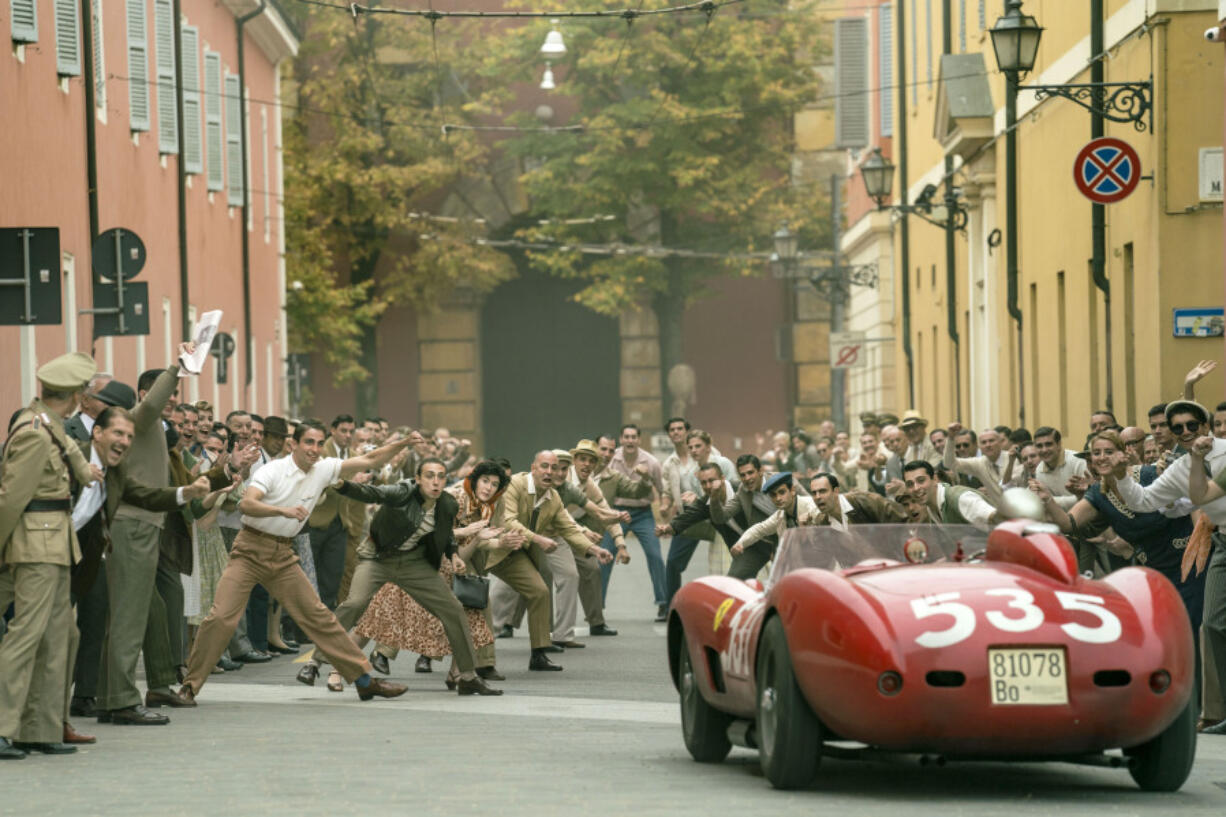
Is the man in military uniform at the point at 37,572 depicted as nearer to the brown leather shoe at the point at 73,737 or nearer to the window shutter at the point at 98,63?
the brown leather shoe at the point at 73,737

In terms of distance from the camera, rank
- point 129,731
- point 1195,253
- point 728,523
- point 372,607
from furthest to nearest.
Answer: point 1195,253, point 728,523, point 372,607, point 129,731

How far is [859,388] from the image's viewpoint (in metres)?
48.9

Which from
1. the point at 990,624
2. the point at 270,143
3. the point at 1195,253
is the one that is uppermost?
the point at 270,143

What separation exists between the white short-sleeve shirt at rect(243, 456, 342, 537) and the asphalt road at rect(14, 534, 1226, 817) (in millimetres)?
1054

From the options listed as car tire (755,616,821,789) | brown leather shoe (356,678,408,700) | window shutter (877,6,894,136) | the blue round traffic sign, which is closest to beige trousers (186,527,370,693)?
brown leather shoe (356,678,408,700)

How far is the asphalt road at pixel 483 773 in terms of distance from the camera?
9.62 m

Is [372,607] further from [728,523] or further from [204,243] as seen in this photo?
[204,243]

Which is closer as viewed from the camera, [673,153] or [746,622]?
[746,622]

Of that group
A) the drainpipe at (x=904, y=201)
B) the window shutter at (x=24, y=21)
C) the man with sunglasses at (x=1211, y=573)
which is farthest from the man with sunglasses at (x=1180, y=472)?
the drainpipe at (x=904, y=201)

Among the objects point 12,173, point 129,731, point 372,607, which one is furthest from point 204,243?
point 129,731

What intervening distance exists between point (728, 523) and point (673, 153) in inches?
1471

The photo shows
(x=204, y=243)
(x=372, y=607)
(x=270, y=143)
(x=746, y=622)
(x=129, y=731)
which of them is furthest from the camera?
(x=270, y=143)

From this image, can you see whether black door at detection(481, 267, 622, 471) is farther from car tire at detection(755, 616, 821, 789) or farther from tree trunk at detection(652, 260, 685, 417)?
car tire at detection(755, 616, 821, 789)

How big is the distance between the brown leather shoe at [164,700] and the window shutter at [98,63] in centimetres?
1527
